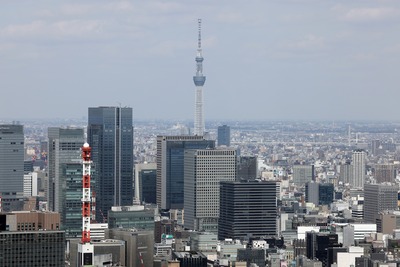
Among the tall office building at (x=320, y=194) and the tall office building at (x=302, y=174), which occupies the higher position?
the tall office building at (x=302, y=174)

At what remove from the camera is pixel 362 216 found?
63.2m

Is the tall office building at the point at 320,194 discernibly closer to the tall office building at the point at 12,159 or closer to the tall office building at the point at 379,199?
the tall office building at the point at 379,199

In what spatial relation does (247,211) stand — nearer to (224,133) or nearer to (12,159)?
(12,159)

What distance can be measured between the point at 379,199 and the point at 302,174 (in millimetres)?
16050

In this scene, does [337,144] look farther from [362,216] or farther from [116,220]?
[116,220]

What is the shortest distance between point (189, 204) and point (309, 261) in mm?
17125

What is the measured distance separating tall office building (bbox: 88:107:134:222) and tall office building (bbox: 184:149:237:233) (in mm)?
2600

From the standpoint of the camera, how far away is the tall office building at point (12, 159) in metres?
61.4

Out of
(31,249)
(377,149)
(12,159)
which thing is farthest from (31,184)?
(31,249)

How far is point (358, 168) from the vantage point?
81.7 m

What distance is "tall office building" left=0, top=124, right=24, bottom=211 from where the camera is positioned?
61406 millimetres

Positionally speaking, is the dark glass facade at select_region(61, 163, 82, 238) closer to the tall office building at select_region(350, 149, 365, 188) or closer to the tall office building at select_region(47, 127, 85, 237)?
the tall office building at select_region(47, 127, 85, 237)

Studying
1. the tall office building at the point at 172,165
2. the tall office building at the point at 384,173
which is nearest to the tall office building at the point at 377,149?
the tall office building at the point at 384,173

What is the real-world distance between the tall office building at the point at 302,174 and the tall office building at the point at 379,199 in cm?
1165
